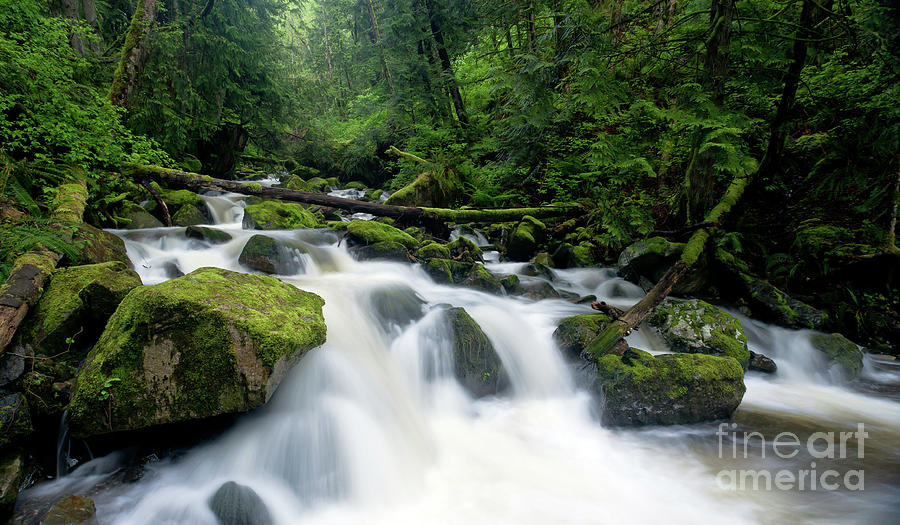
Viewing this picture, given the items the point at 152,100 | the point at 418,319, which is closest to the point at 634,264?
the point at 418,319

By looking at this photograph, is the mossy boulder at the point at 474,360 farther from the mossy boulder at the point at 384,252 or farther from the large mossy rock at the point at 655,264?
the large mossy rock at the point at 655,264

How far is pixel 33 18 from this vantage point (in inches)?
210

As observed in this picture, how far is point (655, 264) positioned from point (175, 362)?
7534 mm

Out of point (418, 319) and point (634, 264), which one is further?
point (634, 264)

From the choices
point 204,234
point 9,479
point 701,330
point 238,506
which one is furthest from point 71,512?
point 701,330

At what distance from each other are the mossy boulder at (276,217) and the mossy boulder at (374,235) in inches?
70.4

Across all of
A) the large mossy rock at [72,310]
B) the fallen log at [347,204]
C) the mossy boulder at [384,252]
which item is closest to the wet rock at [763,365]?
the fallen log at [347,204]

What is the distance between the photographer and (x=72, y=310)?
10.8 ft

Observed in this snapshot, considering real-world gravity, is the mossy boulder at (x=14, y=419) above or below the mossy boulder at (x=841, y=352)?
above

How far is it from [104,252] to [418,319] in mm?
4234

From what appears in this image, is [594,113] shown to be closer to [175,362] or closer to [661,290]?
[661,290]

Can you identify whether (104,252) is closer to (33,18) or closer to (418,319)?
(33,18)

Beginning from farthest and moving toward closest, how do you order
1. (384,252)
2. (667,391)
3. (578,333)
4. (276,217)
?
(276,217), (384,252), (578,333), (667,391)

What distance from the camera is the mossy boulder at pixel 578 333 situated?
4.84 metres
